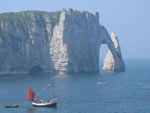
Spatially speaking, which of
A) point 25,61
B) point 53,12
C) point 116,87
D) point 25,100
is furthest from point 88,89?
point 53,12

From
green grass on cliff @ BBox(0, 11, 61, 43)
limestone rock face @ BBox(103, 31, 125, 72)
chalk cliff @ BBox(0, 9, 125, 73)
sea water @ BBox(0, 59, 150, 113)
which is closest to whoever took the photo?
sea water @ BBox(0, 59, 150, 113)

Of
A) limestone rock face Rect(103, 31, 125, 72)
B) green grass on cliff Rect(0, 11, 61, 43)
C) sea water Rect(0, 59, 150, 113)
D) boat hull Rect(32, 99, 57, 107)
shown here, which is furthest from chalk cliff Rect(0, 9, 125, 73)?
boat hull Rect(32, 99, 57, 107)

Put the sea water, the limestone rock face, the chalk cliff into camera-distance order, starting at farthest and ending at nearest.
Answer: the limestone rock face < the chalk cliff < the sea water

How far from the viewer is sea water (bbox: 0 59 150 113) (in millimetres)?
96312

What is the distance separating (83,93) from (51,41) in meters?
62.3

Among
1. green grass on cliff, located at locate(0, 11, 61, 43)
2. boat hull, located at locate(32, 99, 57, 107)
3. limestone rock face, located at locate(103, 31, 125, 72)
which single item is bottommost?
boat hull, located at locate(32, 99, 57, 107)

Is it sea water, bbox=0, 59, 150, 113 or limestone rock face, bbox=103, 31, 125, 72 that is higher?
limestone rock face, bbox=103, 31, 125, 72

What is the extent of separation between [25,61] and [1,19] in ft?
55.5

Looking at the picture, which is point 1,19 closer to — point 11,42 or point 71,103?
point 11,42

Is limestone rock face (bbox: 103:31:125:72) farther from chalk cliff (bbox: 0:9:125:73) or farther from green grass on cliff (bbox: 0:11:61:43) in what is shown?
green grass on cliff (bbox: 0:11:61:43)

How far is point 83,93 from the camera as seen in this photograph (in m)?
118

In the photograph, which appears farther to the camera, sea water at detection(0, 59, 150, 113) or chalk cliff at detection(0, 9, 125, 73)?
chalk cliff at detection(0, 9, 125, 73)

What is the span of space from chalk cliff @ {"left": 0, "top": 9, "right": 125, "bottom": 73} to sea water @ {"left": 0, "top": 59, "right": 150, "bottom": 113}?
8.84 meters

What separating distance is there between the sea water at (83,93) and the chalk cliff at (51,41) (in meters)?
8.84
